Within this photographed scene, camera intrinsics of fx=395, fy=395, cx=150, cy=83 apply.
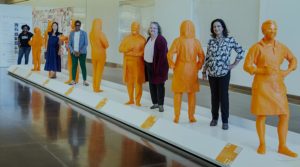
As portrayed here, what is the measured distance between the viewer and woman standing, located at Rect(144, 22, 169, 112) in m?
5.21

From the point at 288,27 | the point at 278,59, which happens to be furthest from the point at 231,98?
the point at 278,59

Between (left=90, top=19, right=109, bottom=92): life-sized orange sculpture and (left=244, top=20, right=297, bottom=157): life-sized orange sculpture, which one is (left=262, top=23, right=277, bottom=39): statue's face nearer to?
(left=244, top=20, right=297, bottom=157): life-sized orange sculpture

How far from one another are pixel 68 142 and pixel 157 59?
160cm

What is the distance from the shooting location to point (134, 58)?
18.8 feet

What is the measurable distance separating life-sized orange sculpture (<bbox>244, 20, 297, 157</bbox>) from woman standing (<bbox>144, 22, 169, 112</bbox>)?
1.75 metres

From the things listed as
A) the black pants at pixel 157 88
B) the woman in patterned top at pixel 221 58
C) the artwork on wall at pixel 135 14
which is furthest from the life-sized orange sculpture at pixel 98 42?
the artwork on wall at pixel 135 14

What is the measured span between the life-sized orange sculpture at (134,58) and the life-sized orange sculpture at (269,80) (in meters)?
2.31

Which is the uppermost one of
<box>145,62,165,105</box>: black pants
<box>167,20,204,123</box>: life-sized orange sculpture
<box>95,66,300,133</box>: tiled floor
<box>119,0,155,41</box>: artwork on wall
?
<box>119,0,155,41</box>: artwork on wall

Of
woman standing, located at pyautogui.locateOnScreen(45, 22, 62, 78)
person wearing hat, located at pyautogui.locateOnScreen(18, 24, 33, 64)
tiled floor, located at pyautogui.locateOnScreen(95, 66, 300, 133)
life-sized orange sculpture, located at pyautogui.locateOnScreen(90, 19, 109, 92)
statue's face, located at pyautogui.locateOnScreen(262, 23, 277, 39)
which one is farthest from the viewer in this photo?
person wearing hat, located at pyautogui.locateOnScreen(18, 24, 33, 64)

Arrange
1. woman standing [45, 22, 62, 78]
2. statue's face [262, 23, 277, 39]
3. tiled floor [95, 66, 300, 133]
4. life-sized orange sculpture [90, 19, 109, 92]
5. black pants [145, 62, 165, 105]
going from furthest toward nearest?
woman standing [45, 22, 62, 78] < life-sized orange sculpture [90, 19, 109, 92] < tiled floor [95, 66, 300, 133] < black pants [145, 62, 165, 105] < statue's face [262, 23, 277, 39]

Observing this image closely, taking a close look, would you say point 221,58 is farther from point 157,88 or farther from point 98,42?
point 98,42

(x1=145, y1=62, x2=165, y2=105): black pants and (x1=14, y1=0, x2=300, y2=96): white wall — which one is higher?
(x1=14, y1=0, x2=300, y2=96): white wall

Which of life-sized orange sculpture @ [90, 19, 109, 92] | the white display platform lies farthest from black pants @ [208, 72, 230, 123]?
life-sized orange sculpture @ [90, 19, 109, 92]

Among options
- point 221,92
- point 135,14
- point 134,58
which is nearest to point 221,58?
point 221,92
